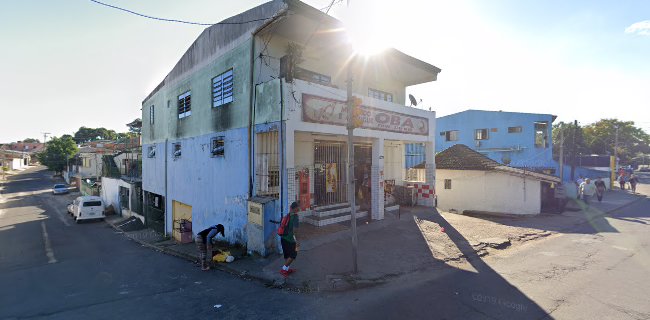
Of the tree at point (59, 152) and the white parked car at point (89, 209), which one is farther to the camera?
the tree at point (59, 152)

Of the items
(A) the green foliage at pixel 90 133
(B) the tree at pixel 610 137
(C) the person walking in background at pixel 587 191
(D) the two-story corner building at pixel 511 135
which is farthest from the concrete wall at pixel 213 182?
(A) the green foliage at pixel 90 133

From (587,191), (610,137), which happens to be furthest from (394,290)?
(610,137)

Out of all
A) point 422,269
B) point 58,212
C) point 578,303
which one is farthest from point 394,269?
point 58,212

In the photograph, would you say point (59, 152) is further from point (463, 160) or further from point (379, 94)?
point (463, 160)

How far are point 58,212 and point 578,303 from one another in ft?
118

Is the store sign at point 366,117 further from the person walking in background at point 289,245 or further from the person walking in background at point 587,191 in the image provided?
the person walking in background at point 587,191

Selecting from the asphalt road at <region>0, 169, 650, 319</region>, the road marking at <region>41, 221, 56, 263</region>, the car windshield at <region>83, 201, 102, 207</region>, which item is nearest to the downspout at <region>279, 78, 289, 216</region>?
the asphalt road at <region>0, 169, 650, 319</region>

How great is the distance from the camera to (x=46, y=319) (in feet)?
19.1

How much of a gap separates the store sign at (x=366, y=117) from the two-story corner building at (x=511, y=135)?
2039cm

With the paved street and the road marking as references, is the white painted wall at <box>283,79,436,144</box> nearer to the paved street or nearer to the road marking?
the paved street

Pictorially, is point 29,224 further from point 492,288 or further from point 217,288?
point 492,288

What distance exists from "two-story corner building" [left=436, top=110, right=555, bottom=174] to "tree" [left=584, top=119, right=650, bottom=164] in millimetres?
22600

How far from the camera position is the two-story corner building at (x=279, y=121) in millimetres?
9312

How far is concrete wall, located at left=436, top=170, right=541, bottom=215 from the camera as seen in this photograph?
15.6 m
